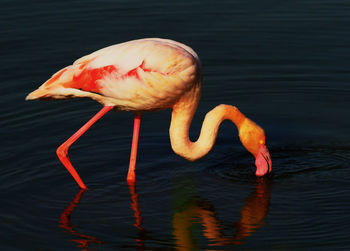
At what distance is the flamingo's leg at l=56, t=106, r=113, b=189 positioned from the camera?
30.5ft

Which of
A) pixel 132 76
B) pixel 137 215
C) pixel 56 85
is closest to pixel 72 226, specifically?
pixel 137 215

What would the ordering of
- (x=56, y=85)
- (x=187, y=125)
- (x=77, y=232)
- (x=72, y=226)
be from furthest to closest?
(x=187, y=125) < (x=56, y=85) < (x=72, y=226) < (x=77, y=232)

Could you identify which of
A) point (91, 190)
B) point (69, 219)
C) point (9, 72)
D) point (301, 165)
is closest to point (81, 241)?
point (69, 219)

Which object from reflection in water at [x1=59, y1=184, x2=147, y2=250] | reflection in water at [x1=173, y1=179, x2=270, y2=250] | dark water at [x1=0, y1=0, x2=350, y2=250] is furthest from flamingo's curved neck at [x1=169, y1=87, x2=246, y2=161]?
reflection in water at [x1=59, y1=184, x2=147, y2=250]

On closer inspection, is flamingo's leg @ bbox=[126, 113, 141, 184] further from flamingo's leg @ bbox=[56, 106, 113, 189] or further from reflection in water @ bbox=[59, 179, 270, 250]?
flamingo's leg @ bbox=[56, 106, 113, 189]

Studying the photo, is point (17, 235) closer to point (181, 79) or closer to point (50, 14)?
point (181, 79)

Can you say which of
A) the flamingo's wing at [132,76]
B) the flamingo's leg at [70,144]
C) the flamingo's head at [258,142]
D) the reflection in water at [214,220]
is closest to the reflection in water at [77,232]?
the flamingo's leg at [70,144]

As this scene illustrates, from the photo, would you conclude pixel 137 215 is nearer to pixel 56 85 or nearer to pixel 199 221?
pixel 199 221

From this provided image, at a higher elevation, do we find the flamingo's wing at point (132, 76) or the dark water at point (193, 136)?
→ the flamingo's wing at point (132, 76)

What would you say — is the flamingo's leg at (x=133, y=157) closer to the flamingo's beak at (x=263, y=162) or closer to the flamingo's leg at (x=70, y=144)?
the flamingo's leg at (x=70, y=144)

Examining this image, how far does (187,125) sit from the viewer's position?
940 cm

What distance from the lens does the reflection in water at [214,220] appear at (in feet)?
26.5

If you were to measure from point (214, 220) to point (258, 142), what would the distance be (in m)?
1.35

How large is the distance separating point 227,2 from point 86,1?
8.86ft
